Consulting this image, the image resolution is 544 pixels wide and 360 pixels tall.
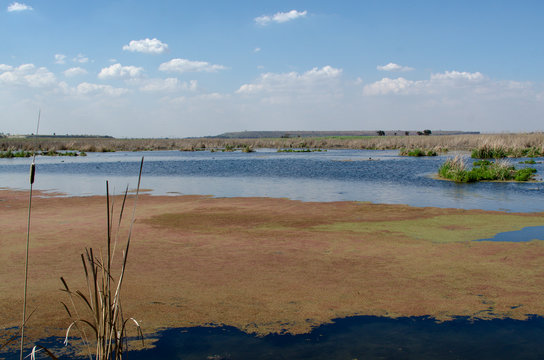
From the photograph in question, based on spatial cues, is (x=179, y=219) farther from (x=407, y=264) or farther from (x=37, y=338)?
(x=37, y=338)

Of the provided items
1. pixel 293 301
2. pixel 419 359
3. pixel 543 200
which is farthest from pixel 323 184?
pixel 419 359

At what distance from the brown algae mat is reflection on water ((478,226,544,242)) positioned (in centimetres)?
35

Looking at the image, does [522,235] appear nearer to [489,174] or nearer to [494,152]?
[489,174]

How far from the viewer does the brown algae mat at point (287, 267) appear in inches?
251

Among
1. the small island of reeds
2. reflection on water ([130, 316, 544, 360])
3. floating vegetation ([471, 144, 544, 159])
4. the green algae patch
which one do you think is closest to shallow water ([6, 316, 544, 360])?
reflection on water ([130, 316, 544, 360])

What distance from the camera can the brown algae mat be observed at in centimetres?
636

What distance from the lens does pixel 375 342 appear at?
5406 mm

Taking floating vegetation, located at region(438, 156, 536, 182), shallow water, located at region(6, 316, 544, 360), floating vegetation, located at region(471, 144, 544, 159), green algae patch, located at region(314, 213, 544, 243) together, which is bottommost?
shallow water, located at region(6, 316, 544, 360)

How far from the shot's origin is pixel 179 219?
14.0m

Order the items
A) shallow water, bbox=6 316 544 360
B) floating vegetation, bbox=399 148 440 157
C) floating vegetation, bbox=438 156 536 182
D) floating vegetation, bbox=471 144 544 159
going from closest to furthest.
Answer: shallow water, bbox=6 316 544 360
floating vegetation, bbox=438 156 536 182
floating vegetation, bbox=471 144 544 159
floating vegetation, bbox=399 148 440 157

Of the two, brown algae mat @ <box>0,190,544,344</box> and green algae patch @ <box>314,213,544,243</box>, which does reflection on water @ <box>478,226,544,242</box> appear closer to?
green algae patch @ <box>314,213,544,243</box>

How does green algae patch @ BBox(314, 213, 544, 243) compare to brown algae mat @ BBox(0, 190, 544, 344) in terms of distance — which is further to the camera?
green algae patch @ BBox(314, 213, 544, 243)

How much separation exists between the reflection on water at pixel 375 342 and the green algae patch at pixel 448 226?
16.8 ft

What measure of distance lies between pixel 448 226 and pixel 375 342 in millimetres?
7891
